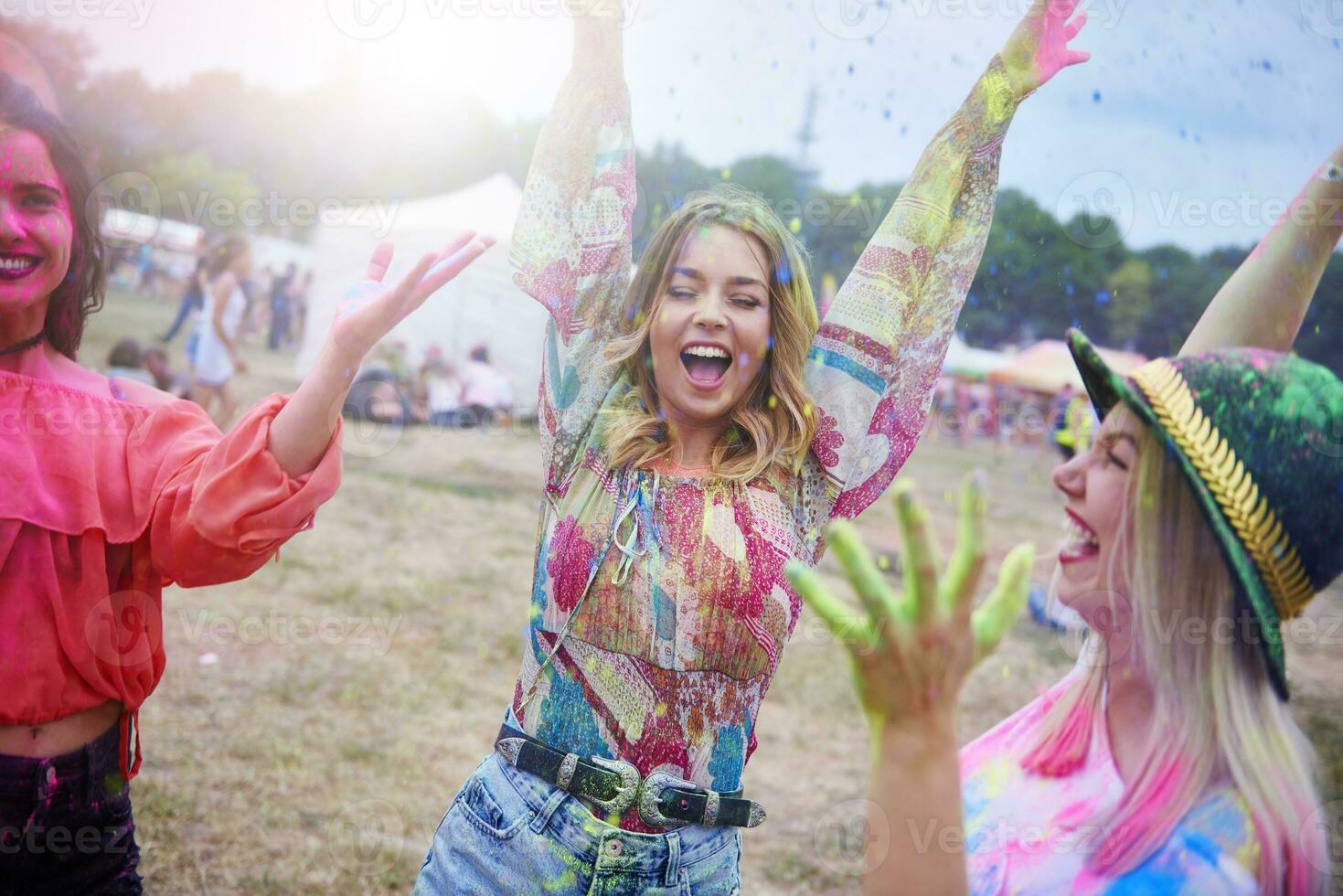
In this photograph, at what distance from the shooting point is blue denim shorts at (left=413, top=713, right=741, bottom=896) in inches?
68.3

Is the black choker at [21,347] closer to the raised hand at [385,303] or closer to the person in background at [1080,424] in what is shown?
the raised hand at [385,303]

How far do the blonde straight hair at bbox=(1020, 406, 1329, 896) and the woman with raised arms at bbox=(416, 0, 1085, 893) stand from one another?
699mm

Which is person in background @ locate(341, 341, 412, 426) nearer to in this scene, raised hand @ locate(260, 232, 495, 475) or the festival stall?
raised hand @ locate(260, 232, 495, 475)

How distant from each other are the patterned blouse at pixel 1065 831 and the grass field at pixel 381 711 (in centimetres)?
243

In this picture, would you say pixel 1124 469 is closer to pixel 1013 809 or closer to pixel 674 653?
pixel 1013 809

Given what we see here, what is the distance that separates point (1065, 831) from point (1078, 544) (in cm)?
43

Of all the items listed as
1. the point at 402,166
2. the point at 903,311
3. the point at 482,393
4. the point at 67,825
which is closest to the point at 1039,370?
the point at 482,393

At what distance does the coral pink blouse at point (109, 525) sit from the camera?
1.69 meters

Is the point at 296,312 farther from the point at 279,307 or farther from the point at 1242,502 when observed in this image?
the point at 1242,502

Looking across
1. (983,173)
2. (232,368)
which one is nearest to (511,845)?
(983,173)

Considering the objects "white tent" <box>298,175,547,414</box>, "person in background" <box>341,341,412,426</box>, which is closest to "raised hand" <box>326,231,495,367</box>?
"person in background" <box>341,341,412,426</box>

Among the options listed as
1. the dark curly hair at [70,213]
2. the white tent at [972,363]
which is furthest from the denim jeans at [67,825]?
the white tent at [972,363]

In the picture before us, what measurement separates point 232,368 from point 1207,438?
8.13m

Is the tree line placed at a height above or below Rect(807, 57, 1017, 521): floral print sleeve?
above
